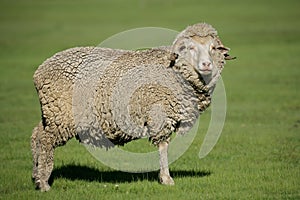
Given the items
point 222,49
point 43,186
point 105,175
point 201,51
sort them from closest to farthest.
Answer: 1. point 201,51
2. point 222,49
3. point 43,186
4. point 105,175

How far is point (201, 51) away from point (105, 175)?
292 cm

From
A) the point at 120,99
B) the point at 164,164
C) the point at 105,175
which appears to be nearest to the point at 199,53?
the point at 120,99

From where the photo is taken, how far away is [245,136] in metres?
14.2

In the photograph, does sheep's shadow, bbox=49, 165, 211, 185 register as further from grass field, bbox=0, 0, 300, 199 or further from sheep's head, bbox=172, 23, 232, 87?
sheep's head, bbox=172, 23, 232, 87

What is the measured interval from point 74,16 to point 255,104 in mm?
34826

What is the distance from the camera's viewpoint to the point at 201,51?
922cm

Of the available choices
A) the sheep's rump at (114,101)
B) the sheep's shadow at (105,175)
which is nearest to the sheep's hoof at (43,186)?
the sheep's shadow at (105,175)

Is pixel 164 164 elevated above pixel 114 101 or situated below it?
below

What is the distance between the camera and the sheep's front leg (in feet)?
32.1

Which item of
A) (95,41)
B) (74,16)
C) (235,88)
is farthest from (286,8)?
(235,88)

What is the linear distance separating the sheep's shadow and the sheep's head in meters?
2.00

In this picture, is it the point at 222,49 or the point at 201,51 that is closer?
the point at 201,51

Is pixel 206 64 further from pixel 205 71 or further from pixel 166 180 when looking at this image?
pixel 166 180

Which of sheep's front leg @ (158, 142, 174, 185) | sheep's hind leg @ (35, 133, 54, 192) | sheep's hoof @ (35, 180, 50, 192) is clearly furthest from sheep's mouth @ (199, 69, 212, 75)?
sheep's hoof @ (35, 180, 50, 192)
